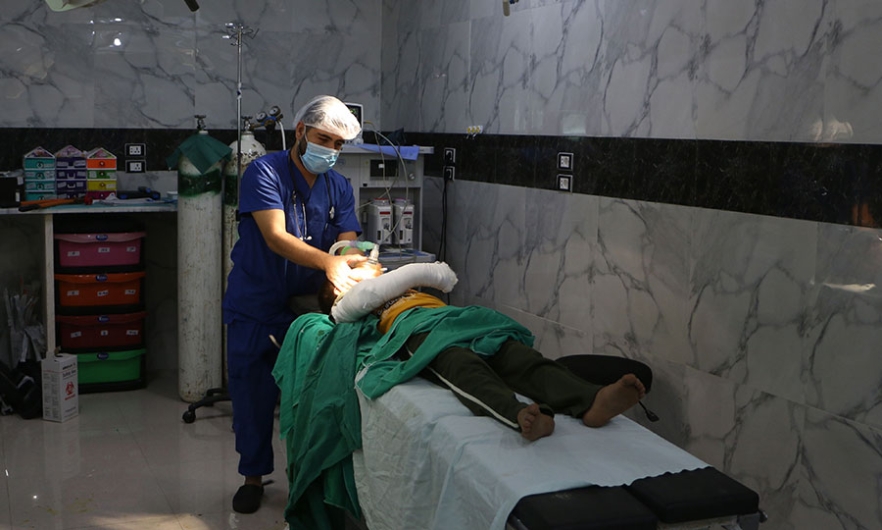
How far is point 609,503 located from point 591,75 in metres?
2.29

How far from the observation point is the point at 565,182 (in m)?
4.02

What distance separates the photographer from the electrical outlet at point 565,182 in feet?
13.1

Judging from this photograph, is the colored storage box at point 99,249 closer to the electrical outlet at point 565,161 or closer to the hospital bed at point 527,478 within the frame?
the electrical outlet at point 565,161

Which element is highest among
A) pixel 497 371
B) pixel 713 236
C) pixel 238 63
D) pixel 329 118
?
pixel 238 63

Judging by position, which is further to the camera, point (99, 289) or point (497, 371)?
point (99, 289)

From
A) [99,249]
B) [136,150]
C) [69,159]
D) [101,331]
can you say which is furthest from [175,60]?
[101,331]

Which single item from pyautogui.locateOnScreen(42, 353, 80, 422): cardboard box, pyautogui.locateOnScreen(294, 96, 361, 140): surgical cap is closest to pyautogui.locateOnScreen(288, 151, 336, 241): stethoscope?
pyautogui.locateOnScreen(294, 96, 361, 140): surgical cap

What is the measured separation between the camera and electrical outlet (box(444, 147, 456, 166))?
198 inches

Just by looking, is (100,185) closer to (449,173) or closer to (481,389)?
(449,173)

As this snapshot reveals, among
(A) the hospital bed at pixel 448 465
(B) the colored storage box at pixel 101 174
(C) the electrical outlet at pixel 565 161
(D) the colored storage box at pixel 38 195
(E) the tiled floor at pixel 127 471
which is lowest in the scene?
(E) the tiled floor at pixel 127 471

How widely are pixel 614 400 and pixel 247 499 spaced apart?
188cm

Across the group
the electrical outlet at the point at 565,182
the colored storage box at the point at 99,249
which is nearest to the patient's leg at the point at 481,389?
the electrical outlet at the point at 565,182

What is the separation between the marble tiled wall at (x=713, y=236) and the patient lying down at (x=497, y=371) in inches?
29.6

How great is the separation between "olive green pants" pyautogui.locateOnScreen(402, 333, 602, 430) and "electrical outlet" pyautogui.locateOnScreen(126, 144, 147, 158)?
3027mm
